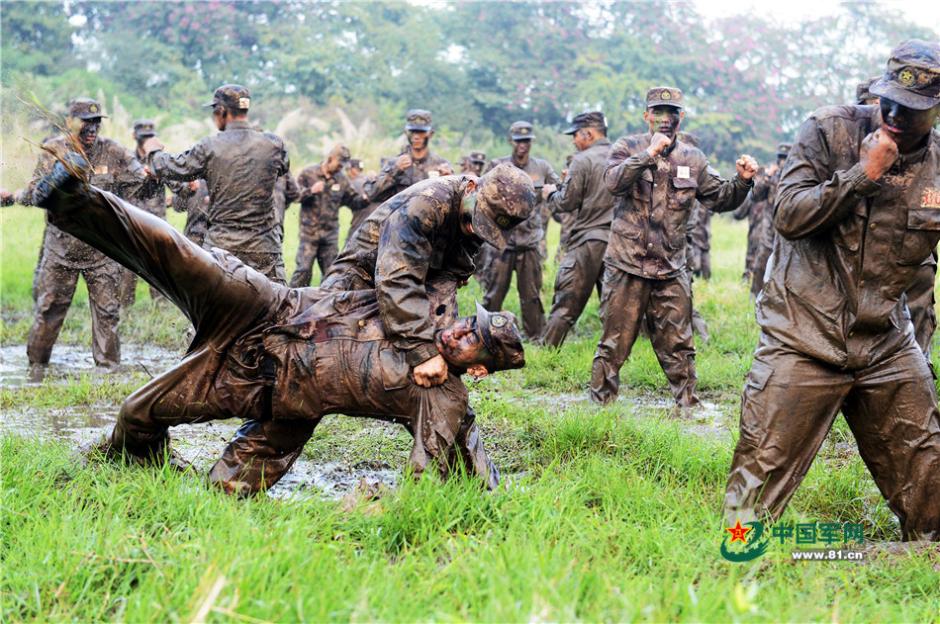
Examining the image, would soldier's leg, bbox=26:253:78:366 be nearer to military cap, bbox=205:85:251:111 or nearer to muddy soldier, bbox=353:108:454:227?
military cap, bbox=205:85:251:111

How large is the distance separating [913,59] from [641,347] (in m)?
5.51

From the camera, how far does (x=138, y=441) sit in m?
4.83

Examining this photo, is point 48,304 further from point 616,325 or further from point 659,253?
point 659,253

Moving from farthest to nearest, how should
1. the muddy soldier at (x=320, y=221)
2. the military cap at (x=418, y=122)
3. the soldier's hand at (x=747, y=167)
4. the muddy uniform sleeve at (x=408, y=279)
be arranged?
the muddy soldier at (x=320, y=221) → the military cap at (x=418, y=122) → the soldier's hand at (x=747, y=167) → the muddy uniform sleeve at (x=408, y=279)

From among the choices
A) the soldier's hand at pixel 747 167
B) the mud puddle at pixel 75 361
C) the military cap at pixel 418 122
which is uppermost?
the soldier's hand at pixel 747 167

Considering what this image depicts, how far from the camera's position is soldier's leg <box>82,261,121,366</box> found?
860cm

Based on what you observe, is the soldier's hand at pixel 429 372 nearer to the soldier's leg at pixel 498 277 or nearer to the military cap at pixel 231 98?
the military cap at pixel 231 98

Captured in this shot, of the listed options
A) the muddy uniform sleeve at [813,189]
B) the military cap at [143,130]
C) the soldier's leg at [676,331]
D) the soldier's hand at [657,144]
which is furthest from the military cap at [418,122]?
the muddy uniform sleeve at [813,189]

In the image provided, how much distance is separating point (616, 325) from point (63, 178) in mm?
4440

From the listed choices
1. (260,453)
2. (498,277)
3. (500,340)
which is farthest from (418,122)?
(500,340)

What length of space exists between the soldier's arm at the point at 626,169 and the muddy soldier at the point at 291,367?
2.74m

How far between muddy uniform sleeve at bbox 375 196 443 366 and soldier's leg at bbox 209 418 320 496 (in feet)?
2.32

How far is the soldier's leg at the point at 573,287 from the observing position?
9.04 meters

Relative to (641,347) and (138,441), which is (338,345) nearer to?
(138,441)
